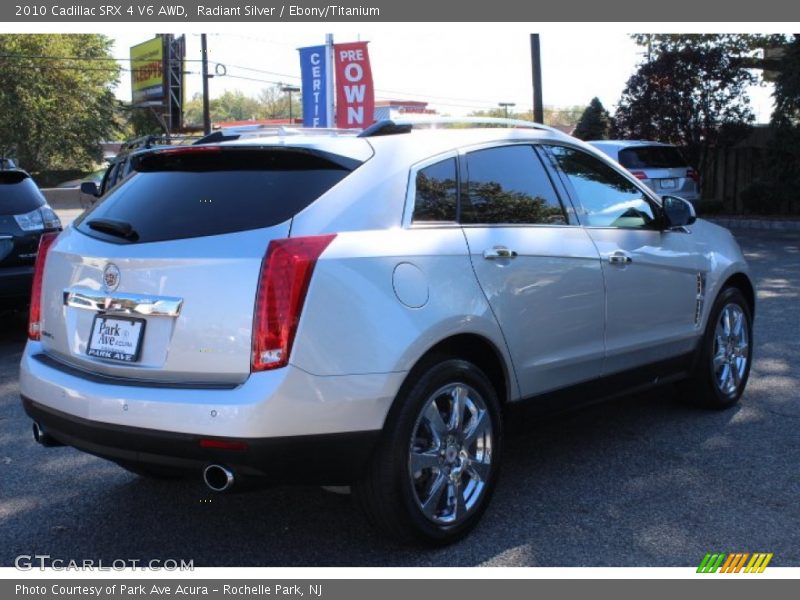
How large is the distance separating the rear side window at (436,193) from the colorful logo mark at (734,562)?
5.76ft

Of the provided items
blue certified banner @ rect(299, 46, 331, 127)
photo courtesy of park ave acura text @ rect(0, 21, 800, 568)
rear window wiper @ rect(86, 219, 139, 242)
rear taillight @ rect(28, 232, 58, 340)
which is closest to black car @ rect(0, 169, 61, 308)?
photo courtesy of park ave acura text @ rect(0, 21, 800, 568)

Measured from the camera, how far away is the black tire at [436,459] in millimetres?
3445

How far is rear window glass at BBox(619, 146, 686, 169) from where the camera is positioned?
15969 mm

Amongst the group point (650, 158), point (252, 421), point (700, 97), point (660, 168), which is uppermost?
point (700, 97)

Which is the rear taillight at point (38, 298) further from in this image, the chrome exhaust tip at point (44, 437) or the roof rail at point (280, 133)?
the roof rail at point (280, 133)

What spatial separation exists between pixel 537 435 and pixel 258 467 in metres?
2.51

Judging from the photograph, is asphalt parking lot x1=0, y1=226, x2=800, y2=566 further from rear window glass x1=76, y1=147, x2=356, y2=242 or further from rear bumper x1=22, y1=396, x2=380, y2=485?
rear window glass x1=76, y1=147, x2=356, y2=242

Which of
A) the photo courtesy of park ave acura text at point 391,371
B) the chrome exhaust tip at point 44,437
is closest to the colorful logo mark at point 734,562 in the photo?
the photo courtesy of park ave acura text at point 391,371

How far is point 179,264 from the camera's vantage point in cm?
333

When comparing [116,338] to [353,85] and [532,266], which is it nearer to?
[532,266]

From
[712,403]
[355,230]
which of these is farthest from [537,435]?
[355,230]

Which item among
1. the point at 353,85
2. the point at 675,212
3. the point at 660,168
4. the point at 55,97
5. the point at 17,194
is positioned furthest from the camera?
the point at 55,97

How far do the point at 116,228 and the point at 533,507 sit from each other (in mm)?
2235

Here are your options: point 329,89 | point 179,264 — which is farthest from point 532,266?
point 329,89
